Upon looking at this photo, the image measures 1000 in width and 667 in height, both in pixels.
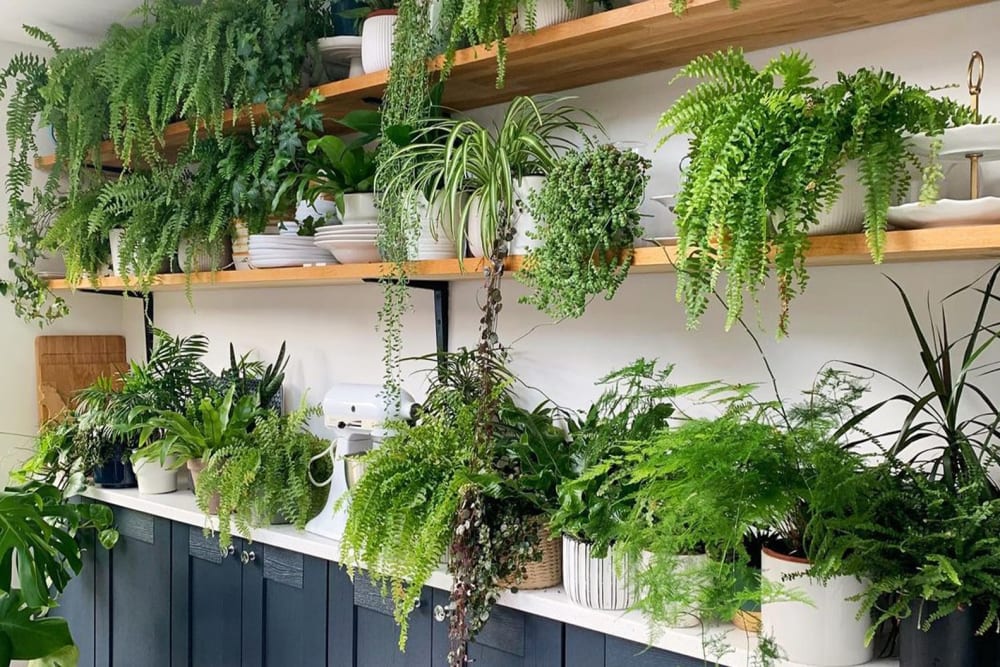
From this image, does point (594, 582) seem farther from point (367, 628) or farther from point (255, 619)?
point (255, 619)

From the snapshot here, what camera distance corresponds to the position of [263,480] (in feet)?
6.49

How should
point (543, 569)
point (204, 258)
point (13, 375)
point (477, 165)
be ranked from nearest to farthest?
1. point (543, 569)
2. point (477, 165)
3. point (204, 258)
4. point (13, 375)

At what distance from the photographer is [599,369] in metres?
1.90

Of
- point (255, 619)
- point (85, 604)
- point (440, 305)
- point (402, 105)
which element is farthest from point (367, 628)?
point (85, 604)

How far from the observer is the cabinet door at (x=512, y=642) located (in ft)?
4.99

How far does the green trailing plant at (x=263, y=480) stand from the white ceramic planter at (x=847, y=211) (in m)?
1.27

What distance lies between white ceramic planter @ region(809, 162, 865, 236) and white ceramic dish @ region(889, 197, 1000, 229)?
0.16 feet

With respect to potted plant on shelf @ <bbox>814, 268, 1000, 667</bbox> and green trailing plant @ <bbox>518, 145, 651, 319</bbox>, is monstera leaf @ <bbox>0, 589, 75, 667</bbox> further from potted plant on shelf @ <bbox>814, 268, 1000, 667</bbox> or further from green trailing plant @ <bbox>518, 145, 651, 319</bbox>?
potted plant on shelf @ <bbox>814, 268, 1000, 667</bbox>

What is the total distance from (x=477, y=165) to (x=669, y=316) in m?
0.50

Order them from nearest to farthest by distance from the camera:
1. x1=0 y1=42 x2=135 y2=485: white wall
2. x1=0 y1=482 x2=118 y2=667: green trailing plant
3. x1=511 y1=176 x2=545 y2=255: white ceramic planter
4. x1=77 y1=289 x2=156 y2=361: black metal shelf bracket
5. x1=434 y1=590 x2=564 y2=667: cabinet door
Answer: x1=434 y1=590 x2=564 y2=667: cabinet door → x1=511 y1=176 x2=545 y2=255: white ceramic planter → x1=0 y1=482 x2=118 y2=667: green trailing plant → x1=0 y1=42 x2=135 y2=485: white wall → x1=77 y1=289 x2=156 y2=361: black metal shelf bracket

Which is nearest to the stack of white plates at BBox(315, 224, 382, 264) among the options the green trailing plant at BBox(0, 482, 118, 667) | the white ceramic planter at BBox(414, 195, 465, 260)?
the white ceramic planter at BBox(414, 195, 465, 260)

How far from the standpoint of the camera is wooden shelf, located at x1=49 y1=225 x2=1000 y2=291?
114 cm

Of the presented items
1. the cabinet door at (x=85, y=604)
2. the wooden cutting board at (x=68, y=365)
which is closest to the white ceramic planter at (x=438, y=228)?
the cabinet door at (x=85, y=604)

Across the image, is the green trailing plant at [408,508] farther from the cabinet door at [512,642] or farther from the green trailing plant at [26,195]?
the green trailing plant at [26,195]
